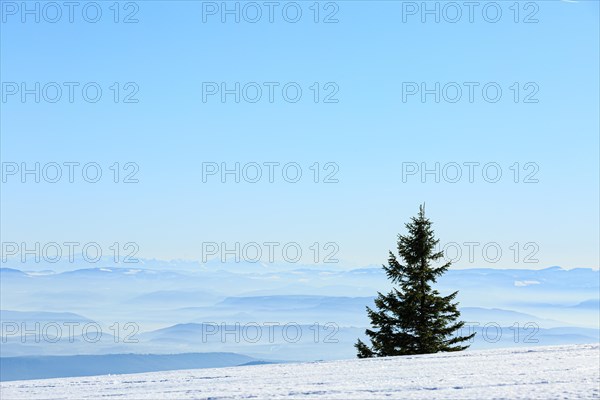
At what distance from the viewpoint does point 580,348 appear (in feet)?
33.4

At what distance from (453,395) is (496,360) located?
2654 millimetres

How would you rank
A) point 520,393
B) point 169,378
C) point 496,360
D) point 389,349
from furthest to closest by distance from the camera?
point 389,349
point 496,360
point 169,378
point 520,393

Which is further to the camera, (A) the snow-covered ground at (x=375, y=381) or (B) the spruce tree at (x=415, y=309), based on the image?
(B) the spruce tree at (x=415, y=309)

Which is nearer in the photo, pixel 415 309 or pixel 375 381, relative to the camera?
pixel 375 381

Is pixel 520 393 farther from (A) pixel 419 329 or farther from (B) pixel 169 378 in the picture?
(A) pixel 419 329

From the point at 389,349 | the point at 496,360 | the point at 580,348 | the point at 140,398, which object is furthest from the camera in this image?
the point at 389,349

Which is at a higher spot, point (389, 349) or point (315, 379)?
point (315, 379)

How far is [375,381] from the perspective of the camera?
25.4 feet

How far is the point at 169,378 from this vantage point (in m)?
8.64

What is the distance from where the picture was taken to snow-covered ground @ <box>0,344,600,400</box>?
7.02m

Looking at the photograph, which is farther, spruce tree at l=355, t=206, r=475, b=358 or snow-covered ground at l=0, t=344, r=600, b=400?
spruce tree at l=355, t=206, r=475, b=358

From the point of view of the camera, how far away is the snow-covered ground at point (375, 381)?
7020 millimetres

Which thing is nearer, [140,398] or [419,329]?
[140,398]

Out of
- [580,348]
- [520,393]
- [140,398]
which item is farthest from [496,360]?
[140,398]
